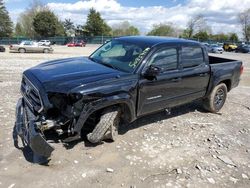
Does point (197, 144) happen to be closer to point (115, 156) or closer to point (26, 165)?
point (115, 156)

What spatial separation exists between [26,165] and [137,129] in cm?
237

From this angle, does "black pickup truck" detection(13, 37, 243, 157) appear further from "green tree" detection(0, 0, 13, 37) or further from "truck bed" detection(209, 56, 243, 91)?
"green tree" detection(0, 0, 13, 37)

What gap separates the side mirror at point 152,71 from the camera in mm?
4994

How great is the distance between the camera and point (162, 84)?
5.45m

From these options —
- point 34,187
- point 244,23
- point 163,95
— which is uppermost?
point 244,23

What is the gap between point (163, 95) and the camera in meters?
5.57

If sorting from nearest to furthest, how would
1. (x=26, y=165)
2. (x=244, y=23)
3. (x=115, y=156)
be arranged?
(x=26, y=165) → (x=115, y=156) → (x=244, y=23)

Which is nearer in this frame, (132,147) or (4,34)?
(132,147)

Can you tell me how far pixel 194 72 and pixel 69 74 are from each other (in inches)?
112

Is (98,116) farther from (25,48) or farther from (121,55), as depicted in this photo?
(25,48)

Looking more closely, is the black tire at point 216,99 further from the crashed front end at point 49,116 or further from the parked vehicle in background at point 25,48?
the parked vehicle in background at point 25,48

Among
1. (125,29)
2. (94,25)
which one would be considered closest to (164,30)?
(125,29)

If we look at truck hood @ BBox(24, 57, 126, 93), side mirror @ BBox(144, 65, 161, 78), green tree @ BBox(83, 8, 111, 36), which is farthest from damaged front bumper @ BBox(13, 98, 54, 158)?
green tree @ BBox(83, 8, 111, 36)

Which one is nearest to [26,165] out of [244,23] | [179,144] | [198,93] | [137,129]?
[137,129]
